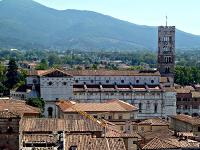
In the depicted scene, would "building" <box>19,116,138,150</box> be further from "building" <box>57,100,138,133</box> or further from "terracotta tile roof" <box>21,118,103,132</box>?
"building" <box>57,100,138,133</box>

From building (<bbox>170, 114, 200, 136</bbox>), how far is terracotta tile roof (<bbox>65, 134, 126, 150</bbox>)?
70.5 ft

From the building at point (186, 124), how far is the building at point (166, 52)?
44.2 meters

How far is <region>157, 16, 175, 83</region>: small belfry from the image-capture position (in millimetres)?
109000

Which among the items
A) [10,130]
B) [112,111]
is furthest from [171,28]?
[10,130]

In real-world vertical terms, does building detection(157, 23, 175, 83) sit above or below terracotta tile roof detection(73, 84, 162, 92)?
above

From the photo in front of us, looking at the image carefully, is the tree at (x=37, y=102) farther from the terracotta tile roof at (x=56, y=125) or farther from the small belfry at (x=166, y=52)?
the small belfry at (x=166, y=52)

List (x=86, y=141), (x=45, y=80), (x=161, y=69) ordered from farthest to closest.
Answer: (x=161, y=69) → (x=45, y=80) → (x=86, y=141)

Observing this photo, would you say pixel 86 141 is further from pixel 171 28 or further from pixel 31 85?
pixel 171 28

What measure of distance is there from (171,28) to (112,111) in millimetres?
52063

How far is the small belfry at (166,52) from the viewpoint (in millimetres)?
109000

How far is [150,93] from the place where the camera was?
84.4 meters

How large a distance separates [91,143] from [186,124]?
27.2 m

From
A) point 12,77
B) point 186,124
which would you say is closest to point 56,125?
point 186,124

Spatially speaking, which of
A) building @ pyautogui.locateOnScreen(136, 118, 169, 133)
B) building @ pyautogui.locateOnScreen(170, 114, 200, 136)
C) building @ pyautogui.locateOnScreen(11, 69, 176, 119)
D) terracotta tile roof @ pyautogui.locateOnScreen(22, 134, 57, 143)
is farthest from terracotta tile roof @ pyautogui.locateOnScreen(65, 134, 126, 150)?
building @ pyautogui.locateOnScreen(11, 69, 176, 119)
